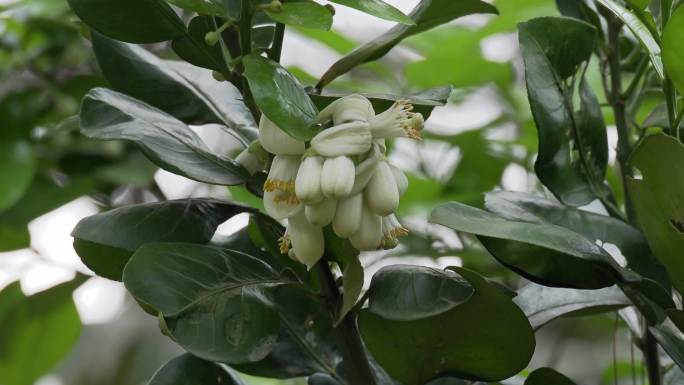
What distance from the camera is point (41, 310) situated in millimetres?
1097

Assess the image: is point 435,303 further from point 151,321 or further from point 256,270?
point 151,321

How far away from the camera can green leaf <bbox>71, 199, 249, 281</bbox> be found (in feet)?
1.68

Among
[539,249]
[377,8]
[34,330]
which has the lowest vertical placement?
[34,330]

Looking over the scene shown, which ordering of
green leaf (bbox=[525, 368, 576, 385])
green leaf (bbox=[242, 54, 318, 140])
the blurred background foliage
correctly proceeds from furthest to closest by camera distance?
the blurred background foliage < green leaf (bbox=[525, 368, 576, 385]) < green leaf (bbox=[242, 54, 318, 140])

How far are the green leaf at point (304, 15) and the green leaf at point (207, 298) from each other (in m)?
0.12

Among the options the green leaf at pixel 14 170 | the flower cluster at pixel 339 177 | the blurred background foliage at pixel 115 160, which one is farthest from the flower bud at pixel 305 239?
the green leaf at pixel 14 170

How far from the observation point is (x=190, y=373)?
20.9 inches

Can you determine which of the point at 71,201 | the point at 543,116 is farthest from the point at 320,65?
the point at 543,116

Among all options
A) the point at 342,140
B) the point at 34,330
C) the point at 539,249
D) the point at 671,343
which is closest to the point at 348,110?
the point at 342,140

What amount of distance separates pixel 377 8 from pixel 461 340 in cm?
17

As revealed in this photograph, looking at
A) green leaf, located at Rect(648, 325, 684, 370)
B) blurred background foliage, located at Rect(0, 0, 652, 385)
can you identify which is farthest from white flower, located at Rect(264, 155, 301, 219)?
blurred background foliage, located at Rect(0, 0, 652, 385)

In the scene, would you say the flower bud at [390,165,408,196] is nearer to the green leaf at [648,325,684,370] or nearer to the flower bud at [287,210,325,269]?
the flower bud at [287,210,325,269]

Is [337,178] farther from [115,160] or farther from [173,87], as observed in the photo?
[115,160]

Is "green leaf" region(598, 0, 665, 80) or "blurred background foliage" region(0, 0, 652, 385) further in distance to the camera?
"blurred background foliage" region(0, 0, 652, 385)
